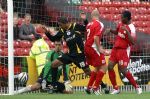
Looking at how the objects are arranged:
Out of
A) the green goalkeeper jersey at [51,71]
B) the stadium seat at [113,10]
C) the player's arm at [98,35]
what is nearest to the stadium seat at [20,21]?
the green goalkeeper jersey at [51,71]

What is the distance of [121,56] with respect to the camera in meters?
13.3

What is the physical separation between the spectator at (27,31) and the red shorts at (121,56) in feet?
9.55

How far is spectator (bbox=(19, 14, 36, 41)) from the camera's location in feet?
51.4

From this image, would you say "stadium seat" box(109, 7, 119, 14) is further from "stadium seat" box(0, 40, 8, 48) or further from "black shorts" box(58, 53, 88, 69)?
"black shorts" box(58, 53, 88, 69)

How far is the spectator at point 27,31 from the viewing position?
15.7 m

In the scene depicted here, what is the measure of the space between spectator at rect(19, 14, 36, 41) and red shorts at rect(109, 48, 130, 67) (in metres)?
2.91

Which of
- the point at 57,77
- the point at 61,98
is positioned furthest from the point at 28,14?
the point at 61,98

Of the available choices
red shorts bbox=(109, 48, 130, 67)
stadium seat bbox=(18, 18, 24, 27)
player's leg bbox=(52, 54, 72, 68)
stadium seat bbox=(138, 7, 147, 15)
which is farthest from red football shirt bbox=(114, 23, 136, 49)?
stadium seat bbox=(138, 7, 147, 15)

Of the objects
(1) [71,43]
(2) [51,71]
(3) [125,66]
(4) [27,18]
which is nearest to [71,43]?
(1) [71,43]

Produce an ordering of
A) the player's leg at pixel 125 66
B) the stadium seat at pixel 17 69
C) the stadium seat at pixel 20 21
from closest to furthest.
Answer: the player's leg at pixel 125 66, the stadium seat at pixel 17 69, the stadium seat at pixel 20 21

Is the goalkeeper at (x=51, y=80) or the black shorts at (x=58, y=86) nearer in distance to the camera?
the goalkeeper at (x=51, y=80)

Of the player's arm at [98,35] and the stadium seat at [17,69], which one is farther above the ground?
the player's arm at [98,35]

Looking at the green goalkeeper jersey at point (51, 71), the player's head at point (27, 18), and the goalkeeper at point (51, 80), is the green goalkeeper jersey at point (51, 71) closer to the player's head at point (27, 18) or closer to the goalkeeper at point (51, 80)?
the goalkeeper at point (51, 80)

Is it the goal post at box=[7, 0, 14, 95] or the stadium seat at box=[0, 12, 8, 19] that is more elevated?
the stadium seat at box=[0, 12, 8, 19]
